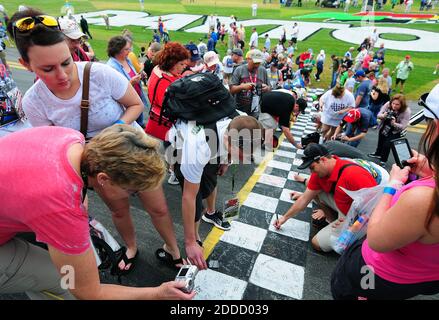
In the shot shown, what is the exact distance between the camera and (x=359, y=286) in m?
1.72

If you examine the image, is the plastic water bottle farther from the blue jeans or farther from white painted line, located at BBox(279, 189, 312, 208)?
the blue jeans

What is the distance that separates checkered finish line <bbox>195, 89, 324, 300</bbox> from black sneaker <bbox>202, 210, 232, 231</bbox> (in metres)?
0.08

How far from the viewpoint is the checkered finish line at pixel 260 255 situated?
94.9 inches

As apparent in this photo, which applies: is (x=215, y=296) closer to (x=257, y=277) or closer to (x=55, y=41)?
(x=257, y=277)

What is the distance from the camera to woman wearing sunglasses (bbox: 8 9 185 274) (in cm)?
173

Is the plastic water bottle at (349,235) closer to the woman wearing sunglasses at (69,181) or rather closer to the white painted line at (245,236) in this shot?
the white painted line at (245,236)

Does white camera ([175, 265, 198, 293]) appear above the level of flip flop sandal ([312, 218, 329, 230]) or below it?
above

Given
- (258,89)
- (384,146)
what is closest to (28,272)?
(258,89)

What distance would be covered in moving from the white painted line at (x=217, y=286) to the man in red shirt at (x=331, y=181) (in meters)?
1.00

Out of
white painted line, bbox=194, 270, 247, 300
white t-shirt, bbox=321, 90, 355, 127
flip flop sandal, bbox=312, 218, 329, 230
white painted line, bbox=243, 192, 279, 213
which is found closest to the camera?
white painted line, bbox=194, 270, 247, 300

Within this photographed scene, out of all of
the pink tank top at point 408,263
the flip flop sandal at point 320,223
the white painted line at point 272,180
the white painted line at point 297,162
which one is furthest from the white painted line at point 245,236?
the white painted line at point 297,162

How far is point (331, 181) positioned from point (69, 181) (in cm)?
240

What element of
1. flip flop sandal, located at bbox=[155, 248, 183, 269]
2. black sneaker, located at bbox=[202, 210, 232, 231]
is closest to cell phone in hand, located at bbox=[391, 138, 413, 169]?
black sneaker, located at bbox=[202, 210, 232, 231]
